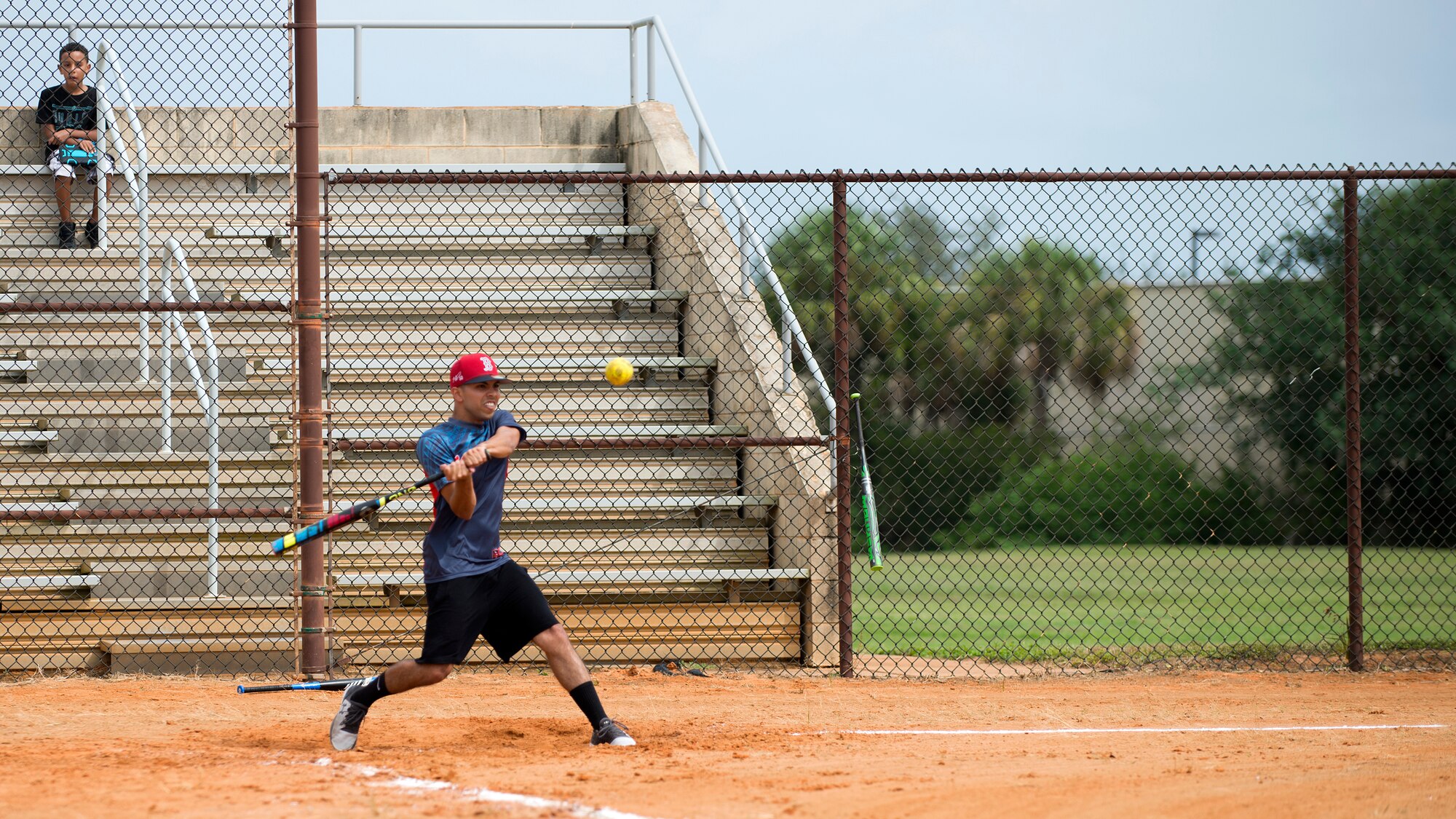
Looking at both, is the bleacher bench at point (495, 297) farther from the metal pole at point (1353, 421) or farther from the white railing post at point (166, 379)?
the metal pole at point (1353, 421)

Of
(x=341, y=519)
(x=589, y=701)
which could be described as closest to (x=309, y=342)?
(x=341, y=519)

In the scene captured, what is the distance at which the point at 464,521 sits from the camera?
18.4ft

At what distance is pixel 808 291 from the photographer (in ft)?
78.9

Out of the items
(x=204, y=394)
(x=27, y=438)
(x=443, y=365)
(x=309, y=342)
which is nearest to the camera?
(x=309, y=342)

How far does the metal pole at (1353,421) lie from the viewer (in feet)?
26.1

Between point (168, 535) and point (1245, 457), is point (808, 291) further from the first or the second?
point (168, 535)

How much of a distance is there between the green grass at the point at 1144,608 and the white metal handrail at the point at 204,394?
4407mm

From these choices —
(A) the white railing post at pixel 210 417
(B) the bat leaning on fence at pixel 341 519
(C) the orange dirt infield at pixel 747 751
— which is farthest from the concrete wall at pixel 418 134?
(B) the bat leaning on fence at pixel 341 519

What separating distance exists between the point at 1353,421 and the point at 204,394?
742cm

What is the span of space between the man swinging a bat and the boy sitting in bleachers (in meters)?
6.17

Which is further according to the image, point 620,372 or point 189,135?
point 189,135

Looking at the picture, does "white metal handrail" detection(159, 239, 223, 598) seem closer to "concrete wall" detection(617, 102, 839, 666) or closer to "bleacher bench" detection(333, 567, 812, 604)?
"bleacher bench" detection(333, 567, 812, 604)

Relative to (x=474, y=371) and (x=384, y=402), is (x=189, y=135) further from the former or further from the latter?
(x=474, y=371)

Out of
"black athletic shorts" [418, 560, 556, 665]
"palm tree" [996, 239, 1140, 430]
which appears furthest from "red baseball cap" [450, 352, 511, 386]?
"palm tree" [996, 239, 1140, 430]
